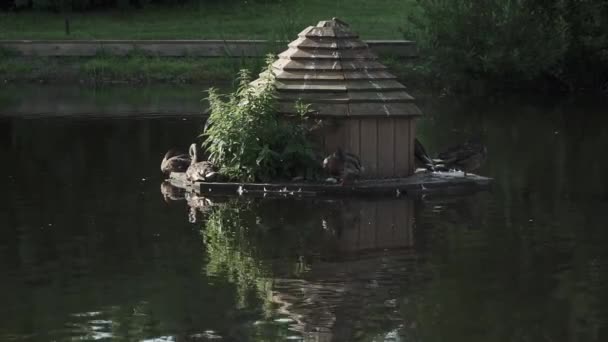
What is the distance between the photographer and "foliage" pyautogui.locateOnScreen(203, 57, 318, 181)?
62.4 feet

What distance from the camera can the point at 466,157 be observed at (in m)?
20.2

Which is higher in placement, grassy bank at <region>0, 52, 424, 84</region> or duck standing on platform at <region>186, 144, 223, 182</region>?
grassy bank at <region>0, 52, 424, 84</region>

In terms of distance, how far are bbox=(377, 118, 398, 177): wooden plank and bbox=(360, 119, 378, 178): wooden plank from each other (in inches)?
2.5

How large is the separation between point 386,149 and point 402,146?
29 centimetres

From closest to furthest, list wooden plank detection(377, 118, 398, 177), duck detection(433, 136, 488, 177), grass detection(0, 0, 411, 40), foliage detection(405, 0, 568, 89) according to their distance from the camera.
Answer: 1. wooden plank detection(377, 118, 398, 177)
2. duck detection(433, 136, 488, 177)
3. foliage detection(405, 0, 568, 89)
4. grass detection(0, 0, 411, 40)

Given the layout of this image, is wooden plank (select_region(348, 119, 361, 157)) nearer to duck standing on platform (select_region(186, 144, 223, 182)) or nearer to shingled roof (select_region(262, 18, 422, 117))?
shingled roof (select_region(262, 18, 422, 117))

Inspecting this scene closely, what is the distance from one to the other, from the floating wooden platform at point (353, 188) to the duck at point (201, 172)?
0.10m

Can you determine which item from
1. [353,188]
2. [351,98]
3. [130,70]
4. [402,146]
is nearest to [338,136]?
[351,98]

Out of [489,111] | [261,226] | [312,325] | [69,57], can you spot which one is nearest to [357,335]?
[312,325]

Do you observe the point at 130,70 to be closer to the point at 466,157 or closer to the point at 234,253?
the point at 466,157

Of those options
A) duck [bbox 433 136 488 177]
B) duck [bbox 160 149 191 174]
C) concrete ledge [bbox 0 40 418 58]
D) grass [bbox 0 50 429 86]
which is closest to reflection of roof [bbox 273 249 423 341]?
duck [bbox 433 136 488 177]

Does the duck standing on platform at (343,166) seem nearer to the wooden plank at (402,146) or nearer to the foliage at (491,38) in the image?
the wooden plank at (402,146)

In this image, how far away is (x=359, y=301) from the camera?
41.6ft

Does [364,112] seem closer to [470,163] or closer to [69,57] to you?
[470,163]
